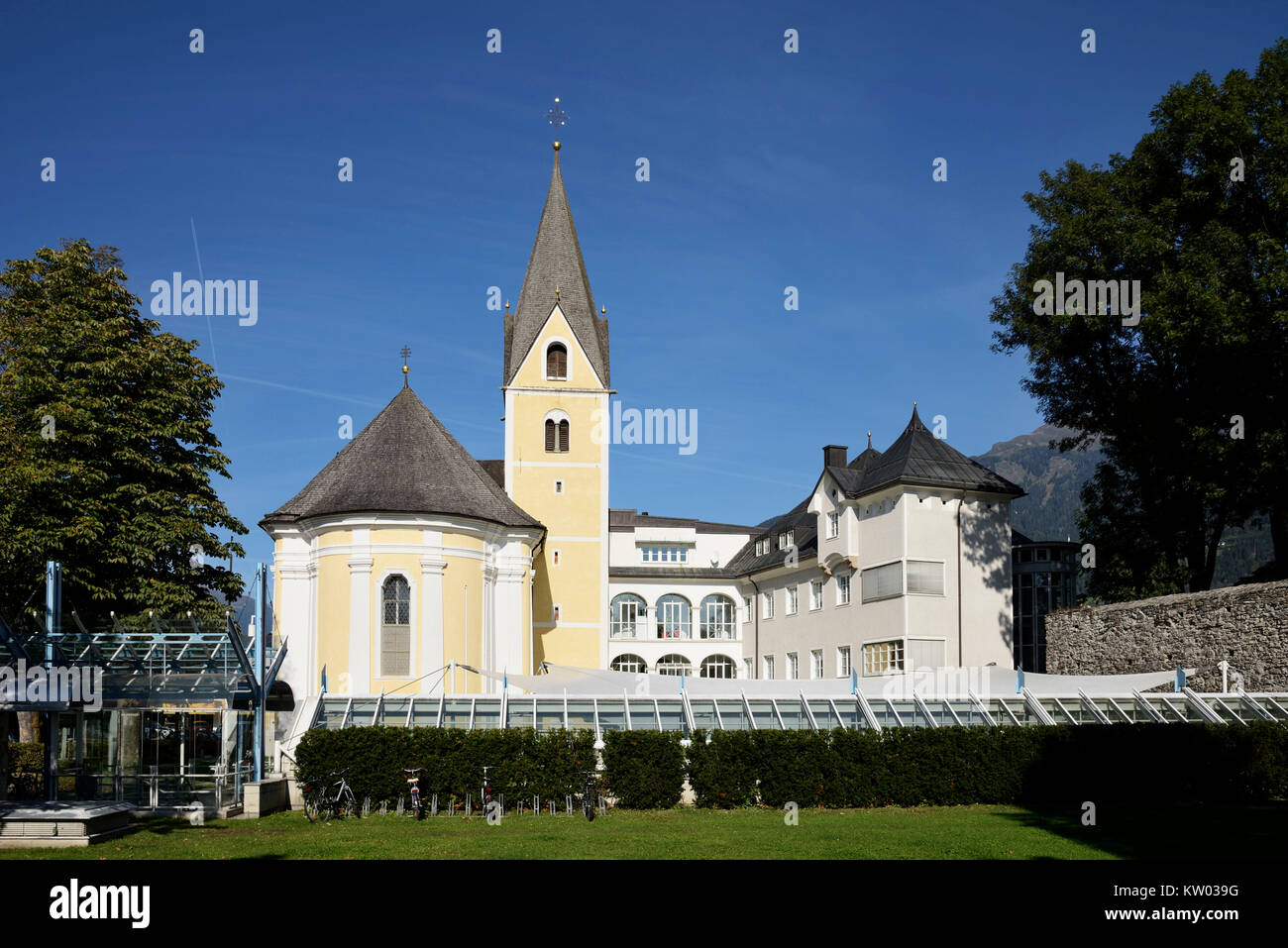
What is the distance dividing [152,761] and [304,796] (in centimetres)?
324

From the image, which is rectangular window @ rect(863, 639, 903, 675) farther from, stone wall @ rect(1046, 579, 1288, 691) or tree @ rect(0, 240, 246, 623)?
tree @ rect(0, 240, 246, 623)

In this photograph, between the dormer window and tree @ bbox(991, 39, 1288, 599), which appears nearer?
tree @ bbox(991, 39, 1288, 599)

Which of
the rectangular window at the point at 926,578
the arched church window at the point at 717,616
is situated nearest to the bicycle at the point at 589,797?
the rectangular window at the point at 926,578

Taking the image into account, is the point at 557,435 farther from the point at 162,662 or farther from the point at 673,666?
the point at 162,662

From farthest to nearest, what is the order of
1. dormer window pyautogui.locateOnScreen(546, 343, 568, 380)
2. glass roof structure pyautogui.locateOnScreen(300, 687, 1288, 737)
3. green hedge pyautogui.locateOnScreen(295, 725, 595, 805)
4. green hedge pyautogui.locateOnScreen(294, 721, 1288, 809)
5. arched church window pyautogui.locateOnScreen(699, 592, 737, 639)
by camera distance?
arched church window pyautogui.locateOnScreen(699, 592, 737, 639) < dormer window pyautogui.locateOnScreen(546, 343, 568, 380) < glass roof structure pyautogui.locateOnScreen(300, 687, 1288, 737) < green hedge pyautogui.locateOnScreen(294, 721, 1288, 809) < green hedge pyautogui.locateOnScreen(295, 725, 595, 805)

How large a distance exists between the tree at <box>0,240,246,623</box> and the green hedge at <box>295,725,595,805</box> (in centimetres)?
1116

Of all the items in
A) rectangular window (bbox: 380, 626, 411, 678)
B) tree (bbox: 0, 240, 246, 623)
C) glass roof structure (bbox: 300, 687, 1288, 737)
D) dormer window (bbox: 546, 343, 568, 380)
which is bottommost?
→ glass roof structure (bbox: 300, 687, 1288, 737)

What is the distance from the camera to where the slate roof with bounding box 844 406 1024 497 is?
46.6 meters

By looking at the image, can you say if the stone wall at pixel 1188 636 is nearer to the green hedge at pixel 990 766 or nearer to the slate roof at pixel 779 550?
the green hedge at pixel 990 766

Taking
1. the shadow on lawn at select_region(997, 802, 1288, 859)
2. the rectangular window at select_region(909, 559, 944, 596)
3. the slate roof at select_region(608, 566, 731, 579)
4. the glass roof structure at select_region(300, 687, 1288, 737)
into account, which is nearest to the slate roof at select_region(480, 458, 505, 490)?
the slate roof at select_region(608, 566, 731, 579)
